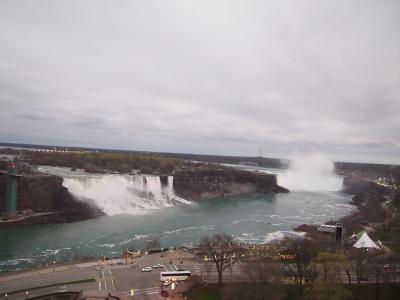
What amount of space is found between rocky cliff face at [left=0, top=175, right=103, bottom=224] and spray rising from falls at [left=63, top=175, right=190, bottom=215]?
1872 mm

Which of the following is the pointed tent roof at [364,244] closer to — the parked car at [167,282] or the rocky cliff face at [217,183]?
the parked car at [167,282]

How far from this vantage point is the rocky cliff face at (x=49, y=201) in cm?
4678

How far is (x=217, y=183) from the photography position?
80.6 meters

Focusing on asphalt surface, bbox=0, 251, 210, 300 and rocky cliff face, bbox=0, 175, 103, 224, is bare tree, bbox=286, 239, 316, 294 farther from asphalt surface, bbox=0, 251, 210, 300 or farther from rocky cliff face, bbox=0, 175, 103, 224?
rocky cliff face, bbox=0, 175, 103, 224

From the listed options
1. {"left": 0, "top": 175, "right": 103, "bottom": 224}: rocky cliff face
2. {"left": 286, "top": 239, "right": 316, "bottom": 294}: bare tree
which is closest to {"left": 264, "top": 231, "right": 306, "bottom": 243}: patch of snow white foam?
A: {"left": 286, "top": 239, "right": 316, "bottom": 294}: bare tree

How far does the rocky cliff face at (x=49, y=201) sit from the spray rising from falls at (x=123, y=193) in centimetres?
187

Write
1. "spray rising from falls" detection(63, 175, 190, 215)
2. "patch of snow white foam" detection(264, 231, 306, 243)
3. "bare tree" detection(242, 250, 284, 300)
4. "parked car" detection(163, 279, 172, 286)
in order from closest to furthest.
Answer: "bare tree" detection(242, 250, 284, 300) < "parked car" detection(163, 279, 172, 286) < "patch of snow white foam" detection(264, 231, 306, 243) < "spray rising from falls" detection(63, 175, 190, 215)

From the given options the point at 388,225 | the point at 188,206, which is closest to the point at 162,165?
the point at 188,206

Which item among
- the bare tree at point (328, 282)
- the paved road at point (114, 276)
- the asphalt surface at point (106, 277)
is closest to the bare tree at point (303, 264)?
the bare tree at point (328, 282)

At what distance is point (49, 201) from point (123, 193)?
38.4 feet

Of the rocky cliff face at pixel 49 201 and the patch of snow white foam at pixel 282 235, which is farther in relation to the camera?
the rocky cliff face at pixel 49 201

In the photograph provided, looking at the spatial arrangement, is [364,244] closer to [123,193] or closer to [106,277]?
[106,277]

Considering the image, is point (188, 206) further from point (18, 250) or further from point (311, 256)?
point (311, 256)

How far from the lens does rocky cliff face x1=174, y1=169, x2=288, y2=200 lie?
72062 millimetres
